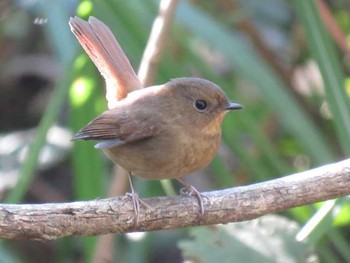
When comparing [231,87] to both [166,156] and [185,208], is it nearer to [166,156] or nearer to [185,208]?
[166,156]

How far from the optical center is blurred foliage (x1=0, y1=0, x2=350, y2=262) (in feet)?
16.4

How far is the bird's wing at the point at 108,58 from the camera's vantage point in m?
4.52

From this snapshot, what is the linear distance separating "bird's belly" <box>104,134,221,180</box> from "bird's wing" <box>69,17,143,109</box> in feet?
1.53

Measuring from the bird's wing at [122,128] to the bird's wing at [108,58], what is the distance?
0.29 m

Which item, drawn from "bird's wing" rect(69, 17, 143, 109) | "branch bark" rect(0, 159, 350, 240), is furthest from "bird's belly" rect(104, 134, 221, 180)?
"bird's wing" rect(69, 17, 143, 109)

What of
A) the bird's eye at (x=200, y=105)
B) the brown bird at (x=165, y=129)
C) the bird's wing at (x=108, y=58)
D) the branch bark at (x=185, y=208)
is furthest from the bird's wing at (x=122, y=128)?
the branch bark at (x=185, y=208)

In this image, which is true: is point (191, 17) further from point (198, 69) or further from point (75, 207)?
point (75, 207)

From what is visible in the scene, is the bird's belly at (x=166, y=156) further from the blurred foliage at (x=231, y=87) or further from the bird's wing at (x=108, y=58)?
the blurred foliage at (x=231, y=87)

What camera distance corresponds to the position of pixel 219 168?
18.2 feet

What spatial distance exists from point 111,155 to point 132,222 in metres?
0.74

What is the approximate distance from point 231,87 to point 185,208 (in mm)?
2707

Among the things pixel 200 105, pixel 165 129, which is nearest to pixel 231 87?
pixel 200 105

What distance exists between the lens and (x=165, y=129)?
13.5 ft

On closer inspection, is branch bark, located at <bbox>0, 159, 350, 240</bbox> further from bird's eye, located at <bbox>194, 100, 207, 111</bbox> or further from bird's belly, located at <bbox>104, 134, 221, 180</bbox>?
bird's eye, located at <bbox>194, 100, 207, 111</bbox>
